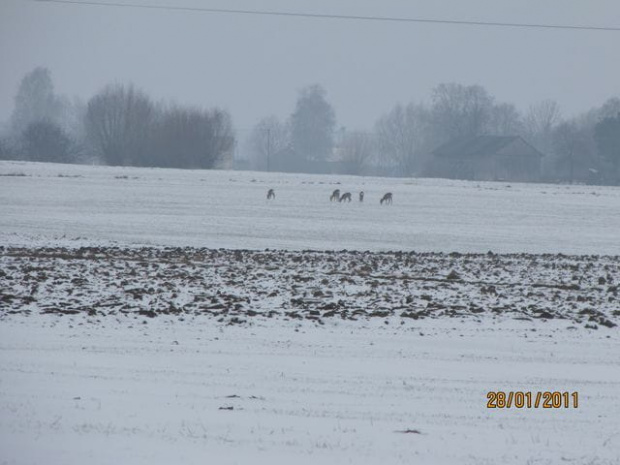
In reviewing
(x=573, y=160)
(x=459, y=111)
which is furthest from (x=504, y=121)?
(x=573, y=160)

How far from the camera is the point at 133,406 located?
30.1 feet

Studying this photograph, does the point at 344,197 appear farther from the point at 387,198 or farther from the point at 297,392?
the point at 297,392

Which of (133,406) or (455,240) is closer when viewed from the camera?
(133,406)

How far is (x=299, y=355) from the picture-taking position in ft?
39.3

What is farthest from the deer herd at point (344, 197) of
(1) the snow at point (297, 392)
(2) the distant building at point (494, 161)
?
(2) the distant building at point (494, 161)

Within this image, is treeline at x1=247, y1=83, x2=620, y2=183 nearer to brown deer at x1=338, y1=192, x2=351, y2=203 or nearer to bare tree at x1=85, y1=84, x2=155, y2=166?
bare tree at x1=85, y1=84, x2=155, y2=166

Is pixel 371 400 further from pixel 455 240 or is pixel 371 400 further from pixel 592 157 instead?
pixel 592 157

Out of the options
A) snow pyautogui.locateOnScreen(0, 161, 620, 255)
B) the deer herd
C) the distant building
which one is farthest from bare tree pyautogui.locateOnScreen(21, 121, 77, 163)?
the deer herd

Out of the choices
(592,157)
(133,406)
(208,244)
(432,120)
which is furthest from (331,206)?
(432,120)

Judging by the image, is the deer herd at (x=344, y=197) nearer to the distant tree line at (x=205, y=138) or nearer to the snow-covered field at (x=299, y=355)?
the snow-covered field at (x=299, y=355)

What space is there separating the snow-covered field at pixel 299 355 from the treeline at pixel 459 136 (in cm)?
9672

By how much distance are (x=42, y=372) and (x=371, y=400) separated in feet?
10.8

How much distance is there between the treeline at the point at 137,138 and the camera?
99.5 meters
